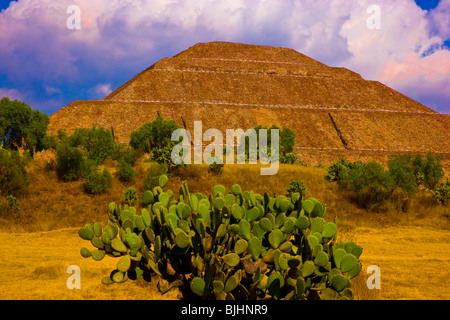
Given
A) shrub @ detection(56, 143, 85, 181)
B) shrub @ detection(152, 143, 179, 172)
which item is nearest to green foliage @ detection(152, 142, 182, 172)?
shrub @ detection(152, 143, 179, 172)

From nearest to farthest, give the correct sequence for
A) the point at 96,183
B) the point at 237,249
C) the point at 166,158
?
the point at 237,249 < the point at 96,183 < the point at 166,158

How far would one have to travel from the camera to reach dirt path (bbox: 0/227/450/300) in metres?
9.27

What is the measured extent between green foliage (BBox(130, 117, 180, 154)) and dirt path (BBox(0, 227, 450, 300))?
2105 cm

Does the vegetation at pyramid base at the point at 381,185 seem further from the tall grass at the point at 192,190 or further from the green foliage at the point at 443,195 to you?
the tall grass at the point at 192,190

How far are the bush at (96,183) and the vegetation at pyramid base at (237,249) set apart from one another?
14.3 meters

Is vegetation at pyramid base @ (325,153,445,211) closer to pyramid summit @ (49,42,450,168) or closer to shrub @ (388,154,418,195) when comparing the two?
shrub @ (388,154,418,195)

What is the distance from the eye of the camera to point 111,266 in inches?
443

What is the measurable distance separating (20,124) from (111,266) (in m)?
26.1

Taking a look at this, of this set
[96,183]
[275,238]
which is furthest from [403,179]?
[275,238]

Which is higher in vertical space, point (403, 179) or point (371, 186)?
point (403, 179)

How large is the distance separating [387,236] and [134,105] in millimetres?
47491

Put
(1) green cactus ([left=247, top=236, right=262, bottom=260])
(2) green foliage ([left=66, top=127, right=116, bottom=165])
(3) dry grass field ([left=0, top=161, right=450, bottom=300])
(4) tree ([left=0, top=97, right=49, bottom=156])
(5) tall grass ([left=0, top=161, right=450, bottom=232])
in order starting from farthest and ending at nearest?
(4) tree ([left=0, top=97, right=49, bottom=156]), (2) green foliage ([left=66, top=127, right=116, bottom=165]), (5) tall grass ([left=0, top=161, right=450, bottom=232]), (3) dry grass field ([left=0, top=161, right=450, bottom=300]), (1) green cactus ([left=247, top=236, right=262, bottom=260])

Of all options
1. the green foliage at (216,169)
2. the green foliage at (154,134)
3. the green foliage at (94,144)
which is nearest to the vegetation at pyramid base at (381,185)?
the green foliage at (216,169)

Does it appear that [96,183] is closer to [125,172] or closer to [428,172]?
Answer: [125,172]
